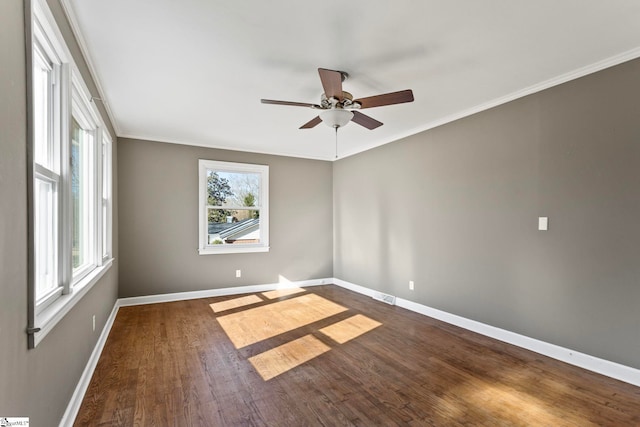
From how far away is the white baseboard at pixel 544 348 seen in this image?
2527mm

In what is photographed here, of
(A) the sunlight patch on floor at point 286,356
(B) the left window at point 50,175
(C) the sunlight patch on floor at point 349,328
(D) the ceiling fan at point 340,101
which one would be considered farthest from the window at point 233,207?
(D) the ceiling fan at point 340,101

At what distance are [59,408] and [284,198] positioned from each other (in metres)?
4.37

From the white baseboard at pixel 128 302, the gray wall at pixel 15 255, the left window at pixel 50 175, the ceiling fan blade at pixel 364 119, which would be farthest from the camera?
the ceiling fan blade at pixel 364 119

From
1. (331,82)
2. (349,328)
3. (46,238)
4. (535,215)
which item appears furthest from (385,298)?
(46,238)

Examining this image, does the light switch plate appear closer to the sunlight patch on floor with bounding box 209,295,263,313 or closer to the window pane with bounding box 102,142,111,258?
the sunlight patch on floor with bounding box 209,295,263,313

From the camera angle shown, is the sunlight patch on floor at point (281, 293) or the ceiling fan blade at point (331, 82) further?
the sunlight patch on floor at point (281, 293)

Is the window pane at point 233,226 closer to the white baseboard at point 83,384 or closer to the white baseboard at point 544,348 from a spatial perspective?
the white baseboard at point 83,384

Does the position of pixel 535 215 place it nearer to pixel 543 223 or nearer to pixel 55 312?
pixel 543 223

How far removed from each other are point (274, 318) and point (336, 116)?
2.64 m

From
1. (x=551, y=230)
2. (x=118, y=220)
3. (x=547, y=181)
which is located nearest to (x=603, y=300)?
(x=551, y=230)

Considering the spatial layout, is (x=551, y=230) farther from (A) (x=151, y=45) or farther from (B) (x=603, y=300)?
(A) (x=151, y=45)

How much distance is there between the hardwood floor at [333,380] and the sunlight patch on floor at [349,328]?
12 millimetres

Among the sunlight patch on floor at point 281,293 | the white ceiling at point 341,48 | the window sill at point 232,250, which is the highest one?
the white ceiling at point 341,48

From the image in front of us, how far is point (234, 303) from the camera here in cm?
484
